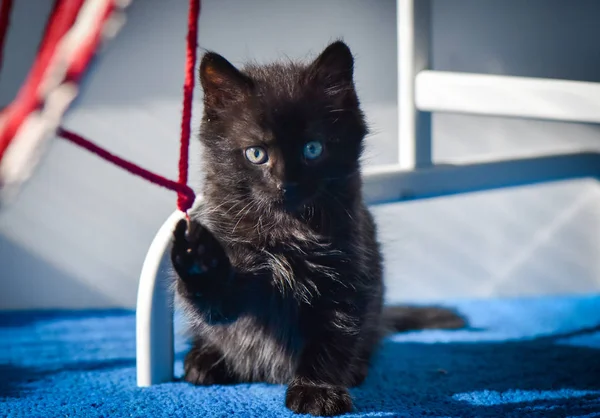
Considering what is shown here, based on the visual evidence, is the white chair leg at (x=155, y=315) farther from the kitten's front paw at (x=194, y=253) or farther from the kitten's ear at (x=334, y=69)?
the kitten's ear at (x=334, y=69)

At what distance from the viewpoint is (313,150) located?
1.07 meters

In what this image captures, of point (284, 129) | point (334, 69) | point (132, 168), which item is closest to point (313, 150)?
point (284, 129)

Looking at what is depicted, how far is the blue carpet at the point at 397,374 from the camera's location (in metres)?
1.06

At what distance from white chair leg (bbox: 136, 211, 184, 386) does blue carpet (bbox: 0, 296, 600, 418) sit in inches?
1.7

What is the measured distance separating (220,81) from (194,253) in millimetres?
345

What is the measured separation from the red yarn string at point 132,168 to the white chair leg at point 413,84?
675 mm

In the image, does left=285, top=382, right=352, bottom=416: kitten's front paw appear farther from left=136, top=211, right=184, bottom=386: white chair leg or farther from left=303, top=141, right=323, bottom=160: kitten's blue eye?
left=303, top=141, right=323, bottom=160: kitten's blue eye

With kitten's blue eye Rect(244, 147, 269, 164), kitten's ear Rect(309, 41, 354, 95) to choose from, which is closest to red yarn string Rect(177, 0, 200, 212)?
kitten's blue eye Rect(244, 147, 269, 164)

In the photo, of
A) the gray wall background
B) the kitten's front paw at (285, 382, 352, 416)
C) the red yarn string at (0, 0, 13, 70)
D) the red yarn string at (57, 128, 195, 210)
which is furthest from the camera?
the gray wall background

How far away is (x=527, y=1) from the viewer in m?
2.00

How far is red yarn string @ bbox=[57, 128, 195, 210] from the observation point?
74cm

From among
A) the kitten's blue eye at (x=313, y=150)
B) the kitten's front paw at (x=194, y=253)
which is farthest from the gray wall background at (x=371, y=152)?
the kitten's front paw at (x=194, y=253)

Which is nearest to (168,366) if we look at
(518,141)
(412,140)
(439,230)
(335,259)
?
(335,259)

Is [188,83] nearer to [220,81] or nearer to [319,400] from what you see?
[220,81]
